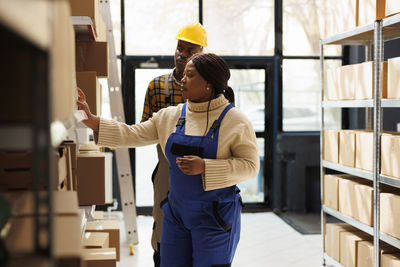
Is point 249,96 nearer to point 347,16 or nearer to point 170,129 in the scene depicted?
point 347,16

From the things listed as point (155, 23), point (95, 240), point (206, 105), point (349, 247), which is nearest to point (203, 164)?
point (206, 105)

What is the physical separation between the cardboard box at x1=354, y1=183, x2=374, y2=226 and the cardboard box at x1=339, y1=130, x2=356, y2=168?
207 mm

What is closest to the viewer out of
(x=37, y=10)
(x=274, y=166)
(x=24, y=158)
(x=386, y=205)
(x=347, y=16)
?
(x=37, y=10)

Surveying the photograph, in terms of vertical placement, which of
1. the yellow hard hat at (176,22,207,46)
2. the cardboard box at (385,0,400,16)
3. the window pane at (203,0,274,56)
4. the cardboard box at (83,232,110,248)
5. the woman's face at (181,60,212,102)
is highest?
the window pane at (203,0,274,56)

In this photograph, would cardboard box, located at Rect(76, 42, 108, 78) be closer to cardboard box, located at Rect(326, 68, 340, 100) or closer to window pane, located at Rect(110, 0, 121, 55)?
cardboard box, located at Rect(326, 68, 340, 100)

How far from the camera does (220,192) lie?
2322 mm

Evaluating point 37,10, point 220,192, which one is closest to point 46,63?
point 37,10

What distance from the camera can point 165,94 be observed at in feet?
10.4

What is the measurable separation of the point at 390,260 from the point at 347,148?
97 centimetres

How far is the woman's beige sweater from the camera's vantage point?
2.23 meters

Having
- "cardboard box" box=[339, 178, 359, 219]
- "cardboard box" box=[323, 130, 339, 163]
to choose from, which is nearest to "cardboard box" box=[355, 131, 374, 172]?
"cardboard box" box=[339, 178, 359, 219]

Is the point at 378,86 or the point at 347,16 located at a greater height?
the point at 347,16

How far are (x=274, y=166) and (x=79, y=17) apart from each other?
4324mm

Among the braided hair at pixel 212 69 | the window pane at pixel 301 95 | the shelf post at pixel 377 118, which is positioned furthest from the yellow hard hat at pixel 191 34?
the window pane at pixel 301 95
